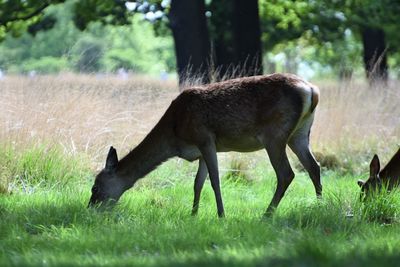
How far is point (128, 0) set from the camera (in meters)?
23.1

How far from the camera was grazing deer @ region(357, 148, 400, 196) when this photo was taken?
9.45 m

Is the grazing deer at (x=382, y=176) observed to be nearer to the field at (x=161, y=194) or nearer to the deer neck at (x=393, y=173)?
the deer neck at (x=393, y=173)

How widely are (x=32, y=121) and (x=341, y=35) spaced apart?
20.5 metres

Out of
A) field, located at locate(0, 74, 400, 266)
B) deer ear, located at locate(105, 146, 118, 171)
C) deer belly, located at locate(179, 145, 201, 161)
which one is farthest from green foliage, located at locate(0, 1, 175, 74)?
deer belly, located at locate(179, 145, 201, 161)

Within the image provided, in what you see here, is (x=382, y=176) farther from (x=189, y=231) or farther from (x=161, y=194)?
(x=189, y=231)

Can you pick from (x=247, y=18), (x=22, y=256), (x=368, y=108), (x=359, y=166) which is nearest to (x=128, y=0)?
(x=247, y=18)

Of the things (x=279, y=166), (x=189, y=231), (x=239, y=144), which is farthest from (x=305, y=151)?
(x=189, y=231)

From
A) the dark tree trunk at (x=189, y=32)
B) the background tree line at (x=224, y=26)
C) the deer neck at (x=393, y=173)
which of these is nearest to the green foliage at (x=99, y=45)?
the background tree line at (x=224, y=26)

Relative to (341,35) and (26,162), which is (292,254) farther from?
(341,35)

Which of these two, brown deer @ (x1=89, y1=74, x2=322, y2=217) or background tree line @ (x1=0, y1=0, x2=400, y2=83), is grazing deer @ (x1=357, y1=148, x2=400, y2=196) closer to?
brown deer @ (x1=89, y1=74, x2=322, y2=217)

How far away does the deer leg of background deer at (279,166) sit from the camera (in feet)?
29.7

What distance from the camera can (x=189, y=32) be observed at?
19.2 meters

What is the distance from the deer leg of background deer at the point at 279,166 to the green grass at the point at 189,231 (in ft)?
0.55

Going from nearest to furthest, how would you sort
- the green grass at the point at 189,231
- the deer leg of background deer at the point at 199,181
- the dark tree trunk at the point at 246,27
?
1. the green grass at the point at 189,231
2. the deer leg of background deer at the point at 199,181
3. the dark tree trunk at the point at 246,27
